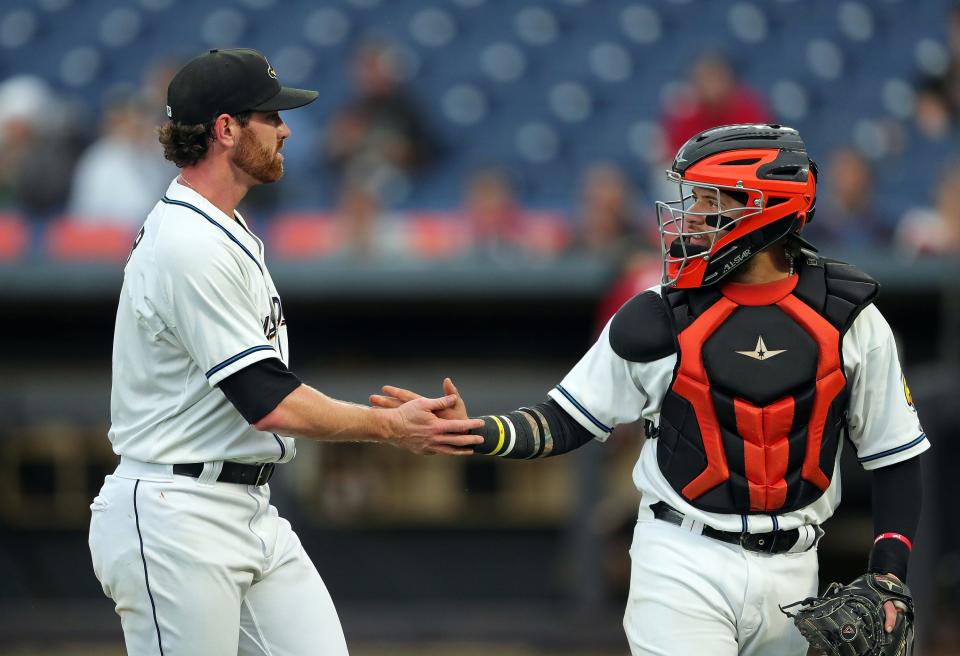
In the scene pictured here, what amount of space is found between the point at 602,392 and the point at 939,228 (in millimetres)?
4399

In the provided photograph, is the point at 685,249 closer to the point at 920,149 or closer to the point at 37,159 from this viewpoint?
the point at 37,159

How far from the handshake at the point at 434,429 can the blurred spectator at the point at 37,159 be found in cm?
490

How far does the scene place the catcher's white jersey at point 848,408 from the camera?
Answer: 3188 mm

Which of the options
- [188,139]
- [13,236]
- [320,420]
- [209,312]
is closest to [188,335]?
[209,312]

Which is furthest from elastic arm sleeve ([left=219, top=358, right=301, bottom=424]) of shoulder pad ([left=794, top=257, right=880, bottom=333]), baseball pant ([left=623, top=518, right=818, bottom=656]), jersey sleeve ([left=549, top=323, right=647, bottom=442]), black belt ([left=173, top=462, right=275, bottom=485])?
shoulder pad ([left=794, top=257, right=880, bottom=333])

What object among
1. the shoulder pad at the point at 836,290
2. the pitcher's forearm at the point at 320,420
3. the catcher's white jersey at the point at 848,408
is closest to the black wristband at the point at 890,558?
the catcher's white jersey at the point at 848,408

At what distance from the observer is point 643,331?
10.5 ft

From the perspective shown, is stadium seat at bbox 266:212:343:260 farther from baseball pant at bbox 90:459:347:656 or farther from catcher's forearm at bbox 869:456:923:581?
catcher's forearm at bbox 869:456:923:581

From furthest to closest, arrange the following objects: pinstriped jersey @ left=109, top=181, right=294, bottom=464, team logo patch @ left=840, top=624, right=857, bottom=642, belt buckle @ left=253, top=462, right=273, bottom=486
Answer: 1. belt buckle @ left=253, top=462, right=273, bottom=486
2. pinstriped jersey @ left=109, top=181, right=294, bottom=464
3. team logo patch @ left=840, top=624, right=857, bottom=642

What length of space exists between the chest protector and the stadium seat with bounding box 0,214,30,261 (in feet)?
16.4

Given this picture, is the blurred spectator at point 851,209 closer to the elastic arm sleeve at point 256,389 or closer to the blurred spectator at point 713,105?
the blurred spectator at point 713,105

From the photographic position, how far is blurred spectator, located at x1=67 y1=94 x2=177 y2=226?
7.59 m

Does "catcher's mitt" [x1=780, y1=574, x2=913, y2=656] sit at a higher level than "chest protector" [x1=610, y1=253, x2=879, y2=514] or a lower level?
lower

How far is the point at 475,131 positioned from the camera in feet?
29.9
